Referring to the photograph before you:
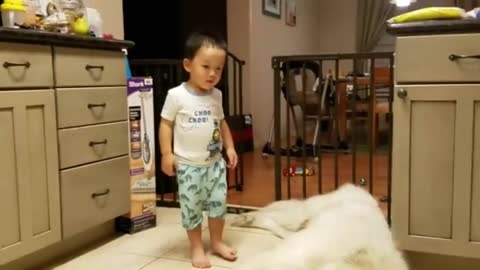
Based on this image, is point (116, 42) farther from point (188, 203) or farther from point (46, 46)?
point (188, 203)

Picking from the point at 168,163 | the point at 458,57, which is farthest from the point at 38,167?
the point at 458,57

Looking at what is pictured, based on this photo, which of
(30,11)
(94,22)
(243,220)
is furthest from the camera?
(243,220)

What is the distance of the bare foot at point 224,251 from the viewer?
2014 millimetres

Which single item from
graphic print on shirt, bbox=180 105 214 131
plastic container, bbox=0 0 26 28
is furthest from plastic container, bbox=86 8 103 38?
graphic print on shirt, bbox=180 105 214 131

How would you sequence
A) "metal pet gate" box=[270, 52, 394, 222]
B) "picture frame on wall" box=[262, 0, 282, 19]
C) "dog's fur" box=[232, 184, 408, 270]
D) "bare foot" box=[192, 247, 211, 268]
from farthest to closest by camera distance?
"picture frame on wall" box=[262, 0, 282, 19]
"metal pet gate" box=[270, 52, 394, 222]
"bare foot" box=[192, 247, 211, 268]
"dog's fur" box=[232, 184, 408, 270]

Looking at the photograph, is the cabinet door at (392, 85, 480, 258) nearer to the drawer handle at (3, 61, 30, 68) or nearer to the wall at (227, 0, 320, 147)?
the drawer handle at (3, 61, 30, 68)

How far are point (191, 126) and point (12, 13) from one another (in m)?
0.76

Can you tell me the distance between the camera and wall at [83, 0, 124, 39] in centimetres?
267

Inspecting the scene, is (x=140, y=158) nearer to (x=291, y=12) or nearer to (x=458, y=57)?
(x=458, y=57)

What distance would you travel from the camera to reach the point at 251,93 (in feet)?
17.4

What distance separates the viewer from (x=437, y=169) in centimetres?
170

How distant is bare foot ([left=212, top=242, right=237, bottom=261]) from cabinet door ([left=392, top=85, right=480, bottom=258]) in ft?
2.06

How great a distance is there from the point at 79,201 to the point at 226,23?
3514 mm

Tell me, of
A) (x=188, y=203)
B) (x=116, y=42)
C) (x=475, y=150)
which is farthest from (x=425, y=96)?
(x=116, y=42)
